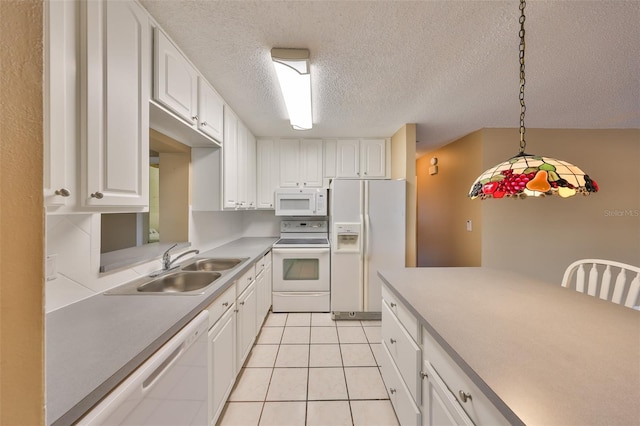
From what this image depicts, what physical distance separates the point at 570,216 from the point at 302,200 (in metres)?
3.42

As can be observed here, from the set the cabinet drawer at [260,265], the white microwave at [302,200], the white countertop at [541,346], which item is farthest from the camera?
the white microwave at [302,200]

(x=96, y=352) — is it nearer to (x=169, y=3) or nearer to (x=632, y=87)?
(x=169, y=3)

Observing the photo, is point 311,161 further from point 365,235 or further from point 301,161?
point 365,235

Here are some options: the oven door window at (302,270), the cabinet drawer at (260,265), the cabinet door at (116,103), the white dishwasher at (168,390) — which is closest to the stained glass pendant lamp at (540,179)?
the white dishwasher at (168,390)

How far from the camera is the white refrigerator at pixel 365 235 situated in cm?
287

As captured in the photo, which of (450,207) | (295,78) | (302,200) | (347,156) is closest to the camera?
(295,78)

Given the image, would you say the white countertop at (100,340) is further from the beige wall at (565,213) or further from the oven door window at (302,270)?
the beige wall at (565,213)

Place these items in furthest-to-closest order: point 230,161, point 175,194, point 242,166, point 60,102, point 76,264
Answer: point 242,166
point 230,161
point 175,194
point 76,264
point 60,102

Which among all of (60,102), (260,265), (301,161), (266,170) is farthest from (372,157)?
(60,102)

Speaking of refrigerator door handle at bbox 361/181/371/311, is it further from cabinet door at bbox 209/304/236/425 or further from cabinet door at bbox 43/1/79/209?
cabinet door at bbox 43/1/79/209

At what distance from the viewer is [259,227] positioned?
3723mm

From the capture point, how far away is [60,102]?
81cm

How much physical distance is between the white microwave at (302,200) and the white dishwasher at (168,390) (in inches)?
83.1

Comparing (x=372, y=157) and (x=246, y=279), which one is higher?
(x=372, y=157)
